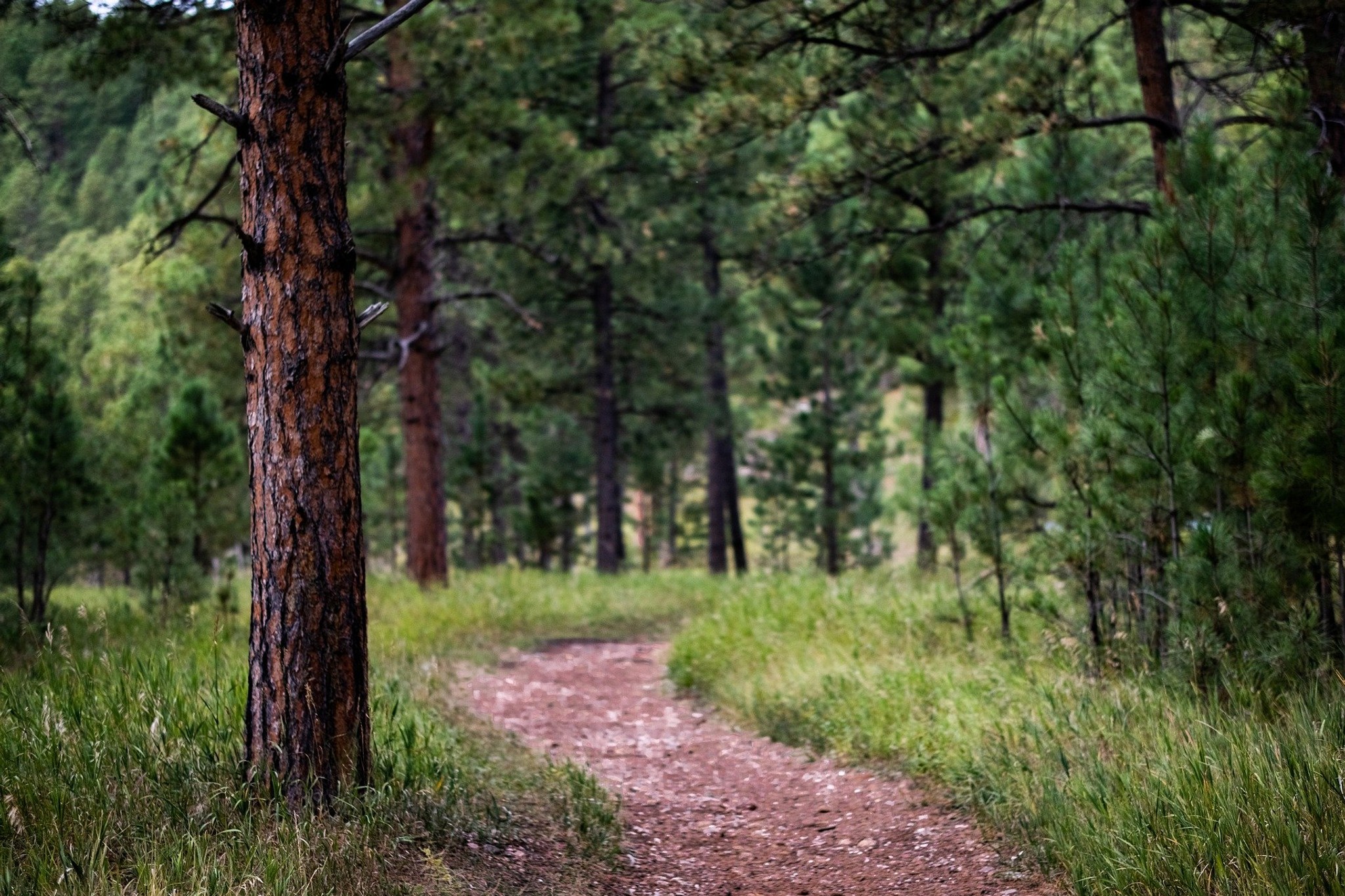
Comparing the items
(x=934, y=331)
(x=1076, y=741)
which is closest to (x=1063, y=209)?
(x=1076, y=741)

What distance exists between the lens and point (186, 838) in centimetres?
338

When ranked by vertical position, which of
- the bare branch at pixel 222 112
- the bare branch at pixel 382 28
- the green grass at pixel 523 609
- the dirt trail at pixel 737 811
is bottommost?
the dirt trail at pixel 737 811

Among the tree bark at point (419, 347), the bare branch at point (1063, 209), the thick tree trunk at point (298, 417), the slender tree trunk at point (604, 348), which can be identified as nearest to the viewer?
the thick tree trunk at point (298, 417)

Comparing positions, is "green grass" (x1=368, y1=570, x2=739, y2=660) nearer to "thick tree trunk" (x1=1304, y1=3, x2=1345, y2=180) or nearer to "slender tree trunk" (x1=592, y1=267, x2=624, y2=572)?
"slender tree trunk" (x1=592, y1=267, x2=624, y2=572)

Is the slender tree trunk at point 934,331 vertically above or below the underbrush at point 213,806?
above

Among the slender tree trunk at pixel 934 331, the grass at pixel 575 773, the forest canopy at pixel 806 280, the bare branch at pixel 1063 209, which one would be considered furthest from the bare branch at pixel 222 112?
the slender tree trunk at pixel 934 331

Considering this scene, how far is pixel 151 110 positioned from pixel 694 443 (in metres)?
19.1

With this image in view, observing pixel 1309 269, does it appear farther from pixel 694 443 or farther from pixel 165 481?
pixel 694 443

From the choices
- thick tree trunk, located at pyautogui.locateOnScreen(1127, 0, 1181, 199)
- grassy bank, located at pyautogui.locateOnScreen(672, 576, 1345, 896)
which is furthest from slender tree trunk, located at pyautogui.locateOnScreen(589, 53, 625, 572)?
thick tree trunk, located at pyautogui.locateOnScreen(1127, 0, 1181, 199)

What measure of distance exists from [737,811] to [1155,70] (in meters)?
5.61

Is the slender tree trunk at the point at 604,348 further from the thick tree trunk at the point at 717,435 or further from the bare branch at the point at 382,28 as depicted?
the bare branch at the point at 382,28

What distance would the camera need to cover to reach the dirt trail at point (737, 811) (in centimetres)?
438

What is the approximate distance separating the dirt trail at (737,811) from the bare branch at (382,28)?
361cm

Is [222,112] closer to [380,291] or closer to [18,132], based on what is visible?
[18,132]
